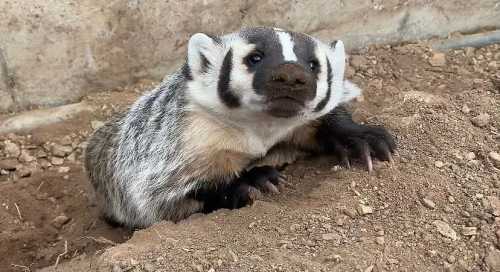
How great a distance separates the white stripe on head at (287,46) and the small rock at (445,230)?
69 cm

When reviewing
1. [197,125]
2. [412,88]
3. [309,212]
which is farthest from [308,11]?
[309,212]

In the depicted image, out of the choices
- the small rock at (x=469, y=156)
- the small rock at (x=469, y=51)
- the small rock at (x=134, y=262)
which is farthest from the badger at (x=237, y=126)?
the small rock at (x=469, y=51)

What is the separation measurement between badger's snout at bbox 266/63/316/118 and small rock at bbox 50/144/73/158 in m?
1.67

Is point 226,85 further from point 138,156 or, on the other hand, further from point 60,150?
point 60,150

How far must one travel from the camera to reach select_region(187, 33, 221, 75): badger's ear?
8.27ft

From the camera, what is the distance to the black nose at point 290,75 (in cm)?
214

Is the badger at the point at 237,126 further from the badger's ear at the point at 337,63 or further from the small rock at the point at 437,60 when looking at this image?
the small rock at the point at 437,60

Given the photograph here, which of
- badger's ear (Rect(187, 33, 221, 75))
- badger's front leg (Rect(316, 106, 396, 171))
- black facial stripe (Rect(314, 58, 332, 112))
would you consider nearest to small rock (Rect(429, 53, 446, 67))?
badger's front leg (Rect(316, 106, 396, 171))

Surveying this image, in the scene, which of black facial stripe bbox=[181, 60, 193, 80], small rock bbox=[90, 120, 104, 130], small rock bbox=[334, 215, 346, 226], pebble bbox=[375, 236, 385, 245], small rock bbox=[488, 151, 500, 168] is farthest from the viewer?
small rock bbox=[90, 120, 104, 130]

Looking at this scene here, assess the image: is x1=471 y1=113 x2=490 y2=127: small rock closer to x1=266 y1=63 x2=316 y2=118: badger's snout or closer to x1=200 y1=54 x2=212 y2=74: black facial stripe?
x1=266 y1=63 x2=316 y2=118: badger's snout

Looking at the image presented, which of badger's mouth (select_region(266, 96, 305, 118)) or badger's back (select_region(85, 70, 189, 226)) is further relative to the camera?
badger's back (select_region(85, 70, 189, 226))

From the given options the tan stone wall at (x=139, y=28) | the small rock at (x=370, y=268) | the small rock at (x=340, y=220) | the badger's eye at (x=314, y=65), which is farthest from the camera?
the tan stone wall at (x=139, y=28)

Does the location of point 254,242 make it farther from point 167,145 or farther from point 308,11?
point 308,11

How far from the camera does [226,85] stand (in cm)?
240
